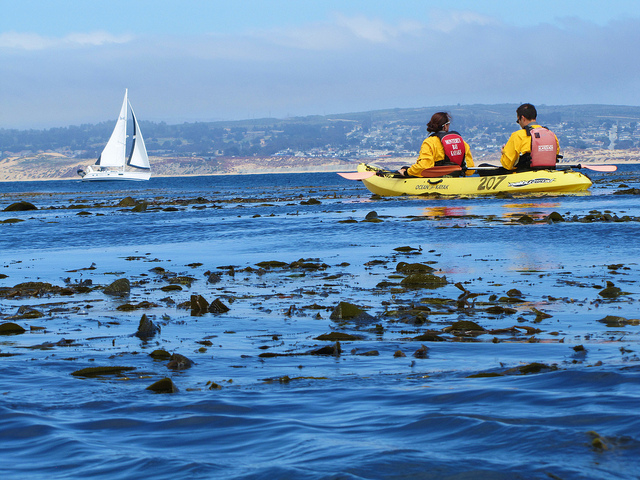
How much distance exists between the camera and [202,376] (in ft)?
16.5

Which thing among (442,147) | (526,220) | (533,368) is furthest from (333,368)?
(442,147)

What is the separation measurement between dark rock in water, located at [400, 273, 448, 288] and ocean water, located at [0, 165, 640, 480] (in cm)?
13

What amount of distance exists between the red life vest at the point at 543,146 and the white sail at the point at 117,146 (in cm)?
6757

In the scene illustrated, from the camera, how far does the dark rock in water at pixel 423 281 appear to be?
8867 mm

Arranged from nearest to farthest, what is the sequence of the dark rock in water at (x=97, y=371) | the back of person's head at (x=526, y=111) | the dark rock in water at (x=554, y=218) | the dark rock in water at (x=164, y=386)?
1. the dark rock in water at (x=164, y=386)
2. the dark rock in water at (x=97, y=371)
3. the dark rock in water at (x=554, y=218)
4. the back of person's head at (x=526, y=111)

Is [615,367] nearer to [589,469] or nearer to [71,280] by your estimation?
[589,469]

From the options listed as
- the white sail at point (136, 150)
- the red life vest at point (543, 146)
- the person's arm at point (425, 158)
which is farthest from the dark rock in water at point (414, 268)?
the white sail at point (136, 150)

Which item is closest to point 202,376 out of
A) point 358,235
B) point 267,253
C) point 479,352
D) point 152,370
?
point 152,370

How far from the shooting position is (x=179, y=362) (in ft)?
17.4

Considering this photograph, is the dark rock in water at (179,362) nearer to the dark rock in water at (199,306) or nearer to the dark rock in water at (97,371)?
the dark rock in water at (97,371)

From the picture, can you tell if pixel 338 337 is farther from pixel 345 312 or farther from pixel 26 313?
pixel 26 313

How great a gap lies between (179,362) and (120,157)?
268ft

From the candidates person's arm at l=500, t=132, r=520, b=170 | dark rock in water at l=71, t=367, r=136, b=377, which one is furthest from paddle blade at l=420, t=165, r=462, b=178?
dark rock in water at l=71, t=367, r=136, b=377

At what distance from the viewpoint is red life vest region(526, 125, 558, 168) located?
20906mm
